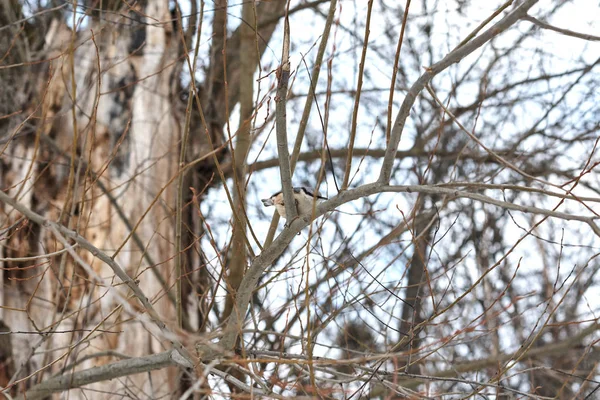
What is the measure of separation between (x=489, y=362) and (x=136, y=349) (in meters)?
2.37

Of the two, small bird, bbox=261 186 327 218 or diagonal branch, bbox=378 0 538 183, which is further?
small bird, bbox=261 186 327 218

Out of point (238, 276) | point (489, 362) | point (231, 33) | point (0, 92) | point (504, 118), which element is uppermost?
point (231, 33)

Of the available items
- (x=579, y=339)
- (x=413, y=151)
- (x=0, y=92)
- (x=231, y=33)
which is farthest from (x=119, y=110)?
(x=579, y=339)

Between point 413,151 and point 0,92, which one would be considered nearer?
point 0,92

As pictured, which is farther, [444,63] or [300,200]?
[300,200]

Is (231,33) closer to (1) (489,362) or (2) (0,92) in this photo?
(2) (0,92)

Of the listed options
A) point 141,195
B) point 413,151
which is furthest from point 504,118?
point 141,195

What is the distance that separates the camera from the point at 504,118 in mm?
5902

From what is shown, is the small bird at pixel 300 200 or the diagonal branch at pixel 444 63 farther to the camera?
the small bird at pixel 300 200

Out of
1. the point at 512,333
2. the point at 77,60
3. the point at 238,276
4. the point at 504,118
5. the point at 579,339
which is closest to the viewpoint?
the point at 238,276

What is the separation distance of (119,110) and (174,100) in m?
0.47

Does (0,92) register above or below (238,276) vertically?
above

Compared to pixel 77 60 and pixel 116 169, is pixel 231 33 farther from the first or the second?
pixel 116 169

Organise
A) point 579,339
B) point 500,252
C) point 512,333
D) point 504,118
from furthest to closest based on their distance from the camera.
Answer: point 512,333
point 500,252
point 504,118
point 579,339
